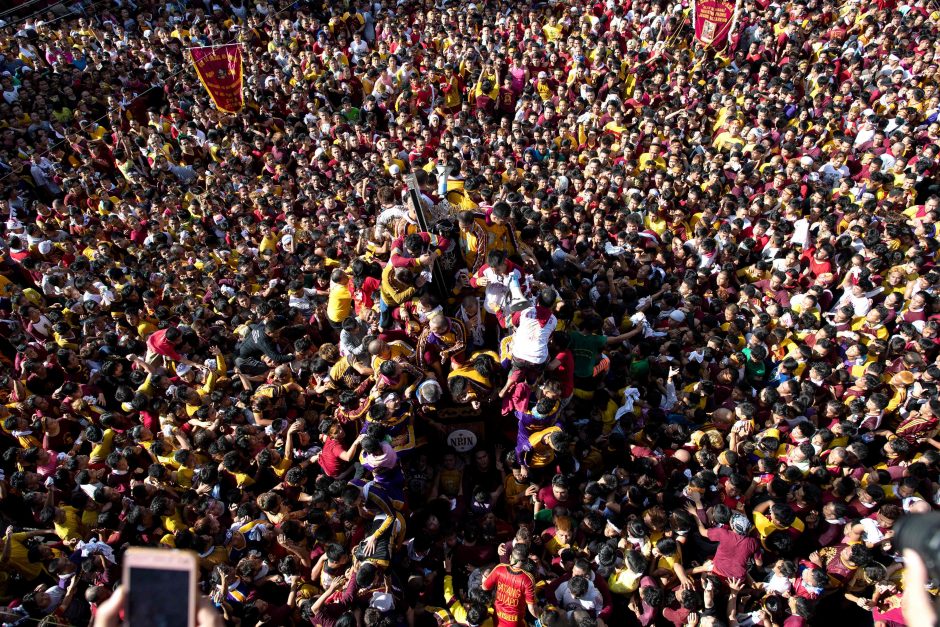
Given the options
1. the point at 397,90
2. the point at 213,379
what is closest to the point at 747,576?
the point at 213,379

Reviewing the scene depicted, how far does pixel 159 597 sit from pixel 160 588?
0.09 feet

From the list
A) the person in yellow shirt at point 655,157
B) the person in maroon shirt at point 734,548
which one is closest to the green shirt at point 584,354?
the person in maroon shirt at point 734,548

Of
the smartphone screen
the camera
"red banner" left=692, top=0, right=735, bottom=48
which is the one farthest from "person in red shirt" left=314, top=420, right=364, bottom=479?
"red banner" left=692, top=0, right=735, bottom=48

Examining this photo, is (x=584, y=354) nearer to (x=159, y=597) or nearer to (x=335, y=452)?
(x=335, y=452)

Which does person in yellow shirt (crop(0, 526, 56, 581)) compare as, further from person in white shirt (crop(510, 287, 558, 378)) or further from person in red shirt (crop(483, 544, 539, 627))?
person in white shirt (crop(510, 287, 558, 378))

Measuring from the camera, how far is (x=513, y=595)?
4.07 m

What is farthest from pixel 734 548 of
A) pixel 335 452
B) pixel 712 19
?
pixel 712 19

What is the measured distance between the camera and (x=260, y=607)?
4301 mm

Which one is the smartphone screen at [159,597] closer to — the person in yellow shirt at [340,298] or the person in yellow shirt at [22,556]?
the person in yellow shirt at [22,556]

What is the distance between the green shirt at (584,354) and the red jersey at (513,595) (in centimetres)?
225

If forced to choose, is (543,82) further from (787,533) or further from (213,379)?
(787,533)

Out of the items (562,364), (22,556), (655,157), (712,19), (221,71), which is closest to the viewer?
(22,556)

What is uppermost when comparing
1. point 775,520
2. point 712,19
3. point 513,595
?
point 712,19

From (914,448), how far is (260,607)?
5.83 metres
